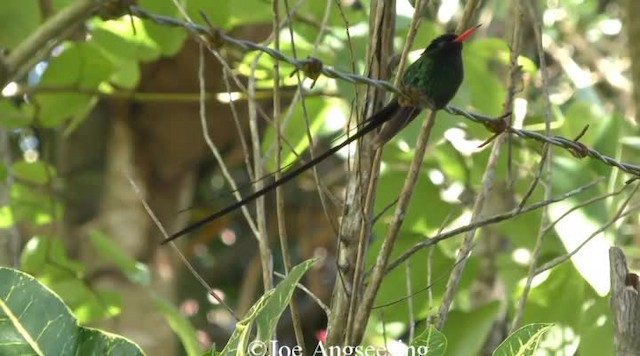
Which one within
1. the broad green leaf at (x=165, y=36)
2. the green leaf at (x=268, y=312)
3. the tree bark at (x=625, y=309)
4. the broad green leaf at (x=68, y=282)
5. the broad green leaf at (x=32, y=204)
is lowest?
the green leaf at (x=268, y=312)

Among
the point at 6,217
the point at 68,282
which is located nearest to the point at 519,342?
the point at 68,282

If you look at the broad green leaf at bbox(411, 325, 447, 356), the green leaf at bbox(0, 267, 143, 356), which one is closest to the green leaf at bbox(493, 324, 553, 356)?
the broad green leaf at bbox(411, 325, 447, 356)

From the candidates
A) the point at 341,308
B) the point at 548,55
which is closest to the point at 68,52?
the point at 341,308

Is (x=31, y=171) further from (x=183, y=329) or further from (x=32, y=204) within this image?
(x=183, y=329)

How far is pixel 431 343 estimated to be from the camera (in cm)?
81

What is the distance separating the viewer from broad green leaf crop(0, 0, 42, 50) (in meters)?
1.25

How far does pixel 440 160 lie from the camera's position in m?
1.61

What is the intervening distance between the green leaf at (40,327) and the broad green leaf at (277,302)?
0.35 feet

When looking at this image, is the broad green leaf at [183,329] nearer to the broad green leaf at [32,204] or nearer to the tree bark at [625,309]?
the broad green leaf at [32,204]

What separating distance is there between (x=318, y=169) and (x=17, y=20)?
1.60 feet

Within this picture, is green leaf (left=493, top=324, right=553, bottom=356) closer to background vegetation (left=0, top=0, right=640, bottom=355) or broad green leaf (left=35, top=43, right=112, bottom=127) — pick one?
background vegetation (left=0, top=0, right=640, bottom=355)

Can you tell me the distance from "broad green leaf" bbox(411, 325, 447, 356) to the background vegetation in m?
0.11

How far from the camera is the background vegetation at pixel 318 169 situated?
1.04 meters

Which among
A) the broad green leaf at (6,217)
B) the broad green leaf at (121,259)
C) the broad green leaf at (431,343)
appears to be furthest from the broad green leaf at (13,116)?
the broad green leaf at (431,343)
